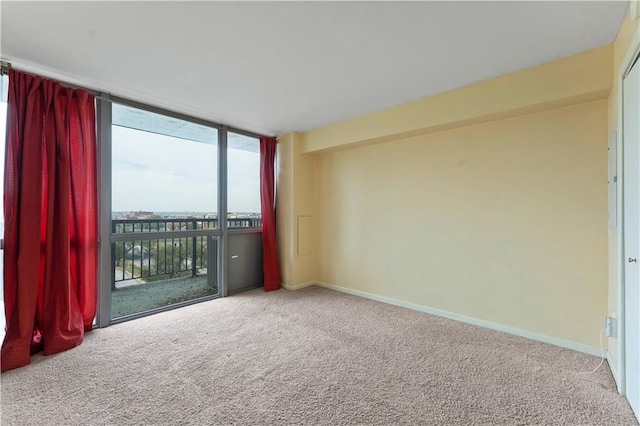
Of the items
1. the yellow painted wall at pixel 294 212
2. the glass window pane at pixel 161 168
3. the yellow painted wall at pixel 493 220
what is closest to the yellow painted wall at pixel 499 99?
the yellow painted wall at pixel 493 220

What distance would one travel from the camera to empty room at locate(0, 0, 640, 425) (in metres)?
1.70

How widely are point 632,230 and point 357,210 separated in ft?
8.67

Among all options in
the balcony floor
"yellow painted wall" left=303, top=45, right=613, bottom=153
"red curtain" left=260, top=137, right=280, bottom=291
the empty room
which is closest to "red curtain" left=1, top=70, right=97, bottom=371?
the empty room

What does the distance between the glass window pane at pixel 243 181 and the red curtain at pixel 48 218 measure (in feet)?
5.18

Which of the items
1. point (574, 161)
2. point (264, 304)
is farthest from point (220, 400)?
point (574, 161)

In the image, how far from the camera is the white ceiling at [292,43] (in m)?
1.67

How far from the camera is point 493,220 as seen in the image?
2793mm

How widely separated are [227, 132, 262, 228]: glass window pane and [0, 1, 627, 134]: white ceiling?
1.20 metres

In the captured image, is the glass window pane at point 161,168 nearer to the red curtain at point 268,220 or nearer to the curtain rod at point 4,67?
the red curtain at point 268,220

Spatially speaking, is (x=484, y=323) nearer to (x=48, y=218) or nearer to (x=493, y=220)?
(x=493, y=220)

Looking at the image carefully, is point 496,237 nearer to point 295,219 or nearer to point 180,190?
point 295,219

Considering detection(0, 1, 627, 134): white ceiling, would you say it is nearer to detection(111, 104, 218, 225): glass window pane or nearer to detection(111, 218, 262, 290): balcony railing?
detection(111, 104, 218, 225): glass window pane

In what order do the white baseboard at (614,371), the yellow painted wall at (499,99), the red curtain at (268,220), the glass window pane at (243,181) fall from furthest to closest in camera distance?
the red curtain at (268,220) → the glass window pane at (243,181) → the yellow painted wall at (499,99) → the white baseboard at (614,371)

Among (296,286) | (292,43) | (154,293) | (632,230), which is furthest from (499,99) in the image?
(154,293)
